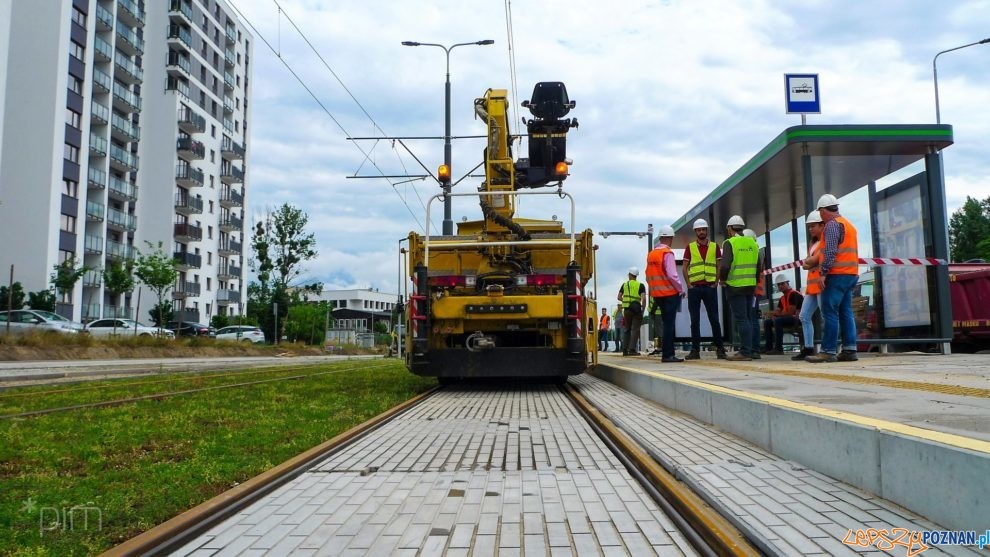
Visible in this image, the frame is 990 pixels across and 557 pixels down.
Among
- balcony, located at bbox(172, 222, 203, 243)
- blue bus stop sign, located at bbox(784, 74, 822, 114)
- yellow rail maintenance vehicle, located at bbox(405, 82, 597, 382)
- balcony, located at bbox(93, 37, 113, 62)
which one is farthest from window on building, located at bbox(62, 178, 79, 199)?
blue bus stop sign, located at bbox(784, 74, 822, 114)

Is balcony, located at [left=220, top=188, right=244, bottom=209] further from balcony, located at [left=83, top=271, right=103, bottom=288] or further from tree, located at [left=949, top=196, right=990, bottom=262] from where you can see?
tree, located at [left=949, top=196, right=990, bottom=262]

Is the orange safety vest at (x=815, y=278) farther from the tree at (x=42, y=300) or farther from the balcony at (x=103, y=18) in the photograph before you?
the balcony at (x=103, y=18)

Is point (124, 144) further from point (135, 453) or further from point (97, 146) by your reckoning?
point (135, 453)

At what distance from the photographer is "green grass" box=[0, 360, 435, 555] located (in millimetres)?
3336

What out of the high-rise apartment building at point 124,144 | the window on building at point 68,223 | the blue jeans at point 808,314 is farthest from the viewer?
the window on building at point 68,223

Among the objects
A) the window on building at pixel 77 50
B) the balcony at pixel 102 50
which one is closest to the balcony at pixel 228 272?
the balcony at pixel 102 50

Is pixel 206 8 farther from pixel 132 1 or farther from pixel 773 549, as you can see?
pixel 773 549

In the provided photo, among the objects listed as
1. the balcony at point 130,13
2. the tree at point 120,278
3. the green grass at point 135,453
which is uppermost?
the balcony at point 130,13

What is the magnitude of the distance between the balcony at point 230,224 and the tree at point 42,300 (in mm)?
31269

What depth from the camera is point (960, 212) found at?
2857 inches

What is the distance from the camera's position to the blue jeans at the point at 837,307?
342 inches

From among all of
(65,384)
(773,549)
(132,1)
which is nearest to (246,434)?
(773,549)

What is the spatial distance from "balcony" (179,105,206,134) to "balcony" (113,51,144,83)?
458 centimetres

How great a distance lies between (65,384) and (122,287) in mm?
28164
